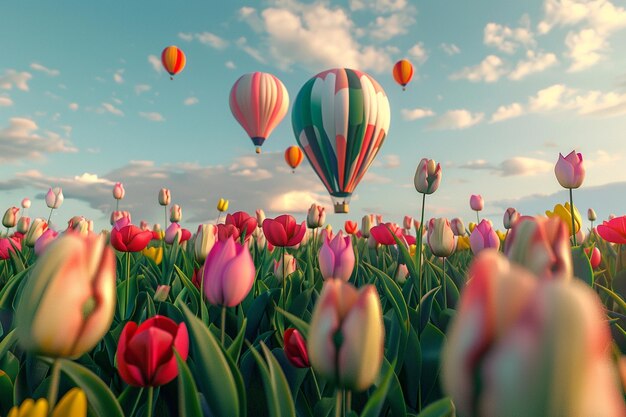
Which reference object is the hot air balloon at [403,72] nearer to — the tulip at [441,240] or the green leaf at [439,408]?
the tulip at [441,240]

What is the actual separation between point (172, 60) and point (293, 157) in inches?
303

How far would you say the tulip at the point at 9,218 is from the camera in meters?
6.18

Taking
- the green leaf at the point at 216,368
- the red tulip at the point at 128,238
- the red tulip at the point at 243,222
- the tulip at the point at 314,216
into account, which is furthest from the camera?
the tulip at the point at 314,216

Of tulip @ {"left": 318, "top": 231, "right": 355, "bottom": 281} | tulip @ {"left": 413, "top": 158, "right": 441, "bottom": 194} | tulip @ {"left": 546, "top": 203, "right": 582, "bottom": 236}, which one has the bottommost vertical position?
tulip @ {"left": 318, "top": 231, "right": 355, "bottom": 281}

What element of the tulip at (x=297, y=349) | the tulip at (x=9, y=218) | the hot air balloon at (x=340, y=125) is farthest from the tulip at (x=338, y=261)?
the hot air balloon at (x=340, y=125)

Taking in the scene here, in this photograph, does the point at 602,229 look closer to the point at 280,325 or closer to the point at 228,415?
the point at 280,325

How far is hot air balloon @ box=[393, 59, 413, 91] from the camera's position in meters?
22.4

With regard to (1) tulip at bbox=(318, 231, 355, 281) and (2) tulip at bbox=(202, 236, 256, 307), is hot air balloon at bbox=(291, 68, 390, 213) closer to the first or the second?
(1) tulip at bbox=(318, 231, 355, 281)

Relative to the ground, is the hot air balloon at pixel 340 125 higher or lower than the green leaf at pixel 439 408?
higher

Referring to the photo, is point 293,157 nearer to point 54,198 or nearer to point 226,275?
point 54,198

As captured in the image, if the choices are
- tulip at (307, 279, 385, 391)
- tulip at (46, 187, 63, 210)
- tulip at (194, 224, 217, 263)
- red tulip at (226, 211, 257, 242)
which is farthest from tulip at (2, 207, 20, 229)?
tulip at (307, 279, 385, 391)

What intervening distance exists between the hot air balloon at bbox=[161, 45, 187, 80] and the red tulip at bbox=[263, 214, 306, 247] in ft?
71.3

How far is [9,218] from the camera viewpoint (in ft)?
20.5

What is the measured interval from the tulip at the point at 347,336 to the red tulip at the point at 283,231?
5.73 ft
